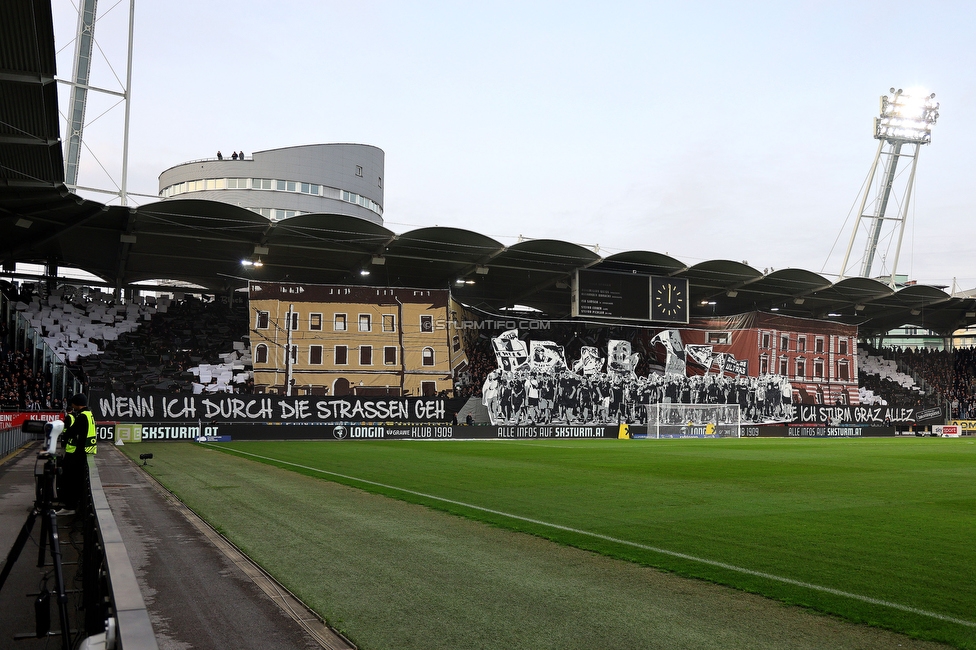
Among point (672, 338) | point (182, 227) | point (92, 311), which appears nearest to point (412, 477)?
point (182, 227)

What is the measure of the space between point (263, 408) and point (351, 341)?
34.9 ft

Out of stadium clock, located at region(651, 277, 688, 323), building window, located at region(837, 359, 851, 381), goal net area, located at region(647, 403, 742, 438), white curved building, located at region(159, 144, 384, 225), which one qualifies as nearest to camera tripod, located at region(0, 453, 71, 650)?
goal net area, located at region(647, 403, 742, 438)

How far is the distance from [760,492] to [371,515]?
804 cm

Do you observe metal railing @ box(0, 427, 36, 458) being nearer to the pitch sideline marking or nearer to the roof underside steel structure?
the roof underside steel structure

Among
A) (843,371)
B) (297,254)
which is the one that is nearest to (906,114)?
(843,371)

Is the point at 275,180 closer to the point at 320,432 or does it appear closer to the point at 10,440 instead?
the point at 320,432

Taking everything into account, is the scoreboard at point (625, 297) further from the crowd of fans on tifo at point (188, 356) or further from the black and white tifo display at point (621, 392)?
the crowd of fans on tifo at point (188, 356)

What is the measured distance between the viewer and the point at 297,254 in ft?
162

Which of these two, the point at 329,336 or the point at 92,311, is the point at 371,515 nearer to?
the point at 329,336

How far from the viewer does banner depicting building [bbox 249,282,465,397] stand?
158 feet

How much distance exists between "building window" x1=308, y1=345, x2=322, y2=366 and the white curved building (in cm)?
3066

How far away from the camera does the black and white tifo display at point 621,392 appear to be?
50781mm

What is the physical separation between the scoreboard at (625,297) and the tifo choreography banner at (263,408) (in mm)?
12083

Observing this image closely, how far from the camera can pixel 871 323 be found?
73000 millimetres
